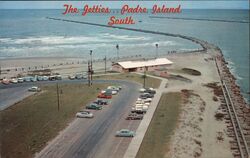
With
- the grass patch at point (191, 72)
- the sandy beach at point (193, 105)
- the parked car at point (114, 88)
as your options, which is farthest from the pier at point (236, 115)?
the parked car at point (114, 88)

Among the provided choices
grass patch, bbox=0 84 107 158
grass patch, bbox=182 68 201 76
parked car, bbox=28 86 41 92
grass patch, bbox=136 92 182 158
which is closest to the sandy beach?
grass patch, bbox=136 92 182 158

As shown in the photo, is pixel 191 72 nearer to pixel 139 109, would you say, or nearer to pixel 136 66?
pixel 136 66

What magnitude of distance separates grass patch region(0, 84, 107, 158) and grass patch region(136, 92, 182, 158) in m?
9.13

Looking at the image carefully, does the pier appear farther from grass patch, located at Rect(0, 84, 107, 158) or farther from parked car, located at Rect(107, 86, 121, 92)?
grass patch, located at Rect(0, 84, 107, 158)

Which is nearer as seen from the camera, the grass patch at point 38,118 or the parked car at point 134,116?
the grass patch at point 38,118

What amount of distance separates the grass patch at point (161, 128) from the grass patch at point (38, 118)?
9130 millimetres

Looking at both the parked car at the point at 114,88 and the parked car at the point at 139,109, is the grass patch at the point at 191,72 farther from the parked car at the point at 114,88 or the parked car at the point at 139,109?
the parked car at the point at 139,109

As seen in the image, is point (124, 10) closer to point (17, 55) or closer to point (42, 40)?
point (17, 55)

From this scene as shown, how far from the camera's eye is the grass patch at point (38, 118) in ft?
105

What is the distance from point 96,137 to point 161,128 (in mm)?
7110

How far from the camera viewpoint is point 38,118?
38.7 meters

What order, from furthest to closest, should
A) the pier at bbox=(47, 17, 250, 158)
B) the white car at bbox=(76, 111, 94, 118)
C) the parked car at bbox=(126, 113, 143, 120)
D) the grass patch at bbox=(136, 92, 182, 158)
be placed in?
the white car at bbox=(76, 111, 94, 118) < the parked car at bbox=(126, 113, 143, 120) < the pier at bbox=(47, 17, 250, 158) < the grass patch at bbox=(136, 92, 182, 158)

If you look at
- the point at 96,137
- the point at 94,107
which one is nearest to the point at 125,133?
the point at 96,137

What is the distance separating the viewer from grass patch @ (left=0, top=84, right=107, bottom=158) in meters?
31.9
